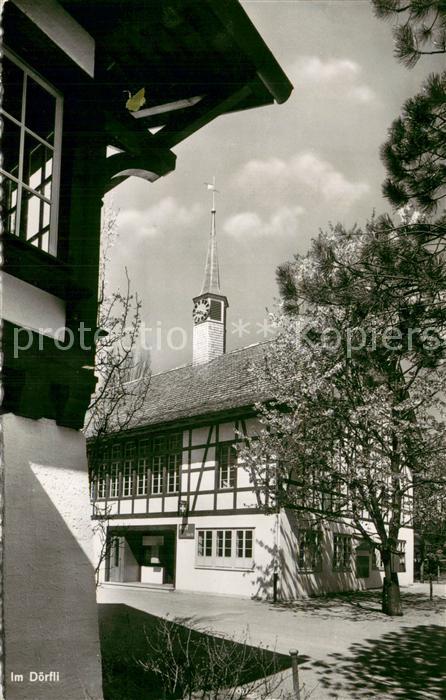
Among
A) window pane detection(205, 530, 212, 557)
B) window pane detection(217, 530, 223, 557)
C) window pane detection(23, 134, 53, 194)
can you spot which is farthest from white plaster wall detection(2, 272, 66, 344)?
window pane detection(205, 530, 212, 557)

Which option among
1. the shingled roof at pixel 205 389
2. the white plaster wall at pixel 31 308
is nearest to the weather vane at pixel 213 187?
the white plaster wall at pixel 31 308

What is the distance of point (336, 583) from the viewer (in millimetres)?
21656

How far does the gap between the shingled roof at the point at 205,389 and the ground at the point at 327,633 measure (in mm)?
5535

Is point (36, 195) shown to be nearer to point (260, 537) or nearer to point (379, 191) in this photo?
point (379, 191)

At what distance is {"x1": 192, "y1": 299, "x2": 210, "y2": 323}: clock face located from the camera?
25602 millimetres

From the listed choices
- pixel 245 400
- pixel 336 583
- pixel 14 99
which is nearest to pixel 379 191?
pixel 14 99

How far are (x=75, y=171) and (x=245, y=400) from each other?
15.2 m

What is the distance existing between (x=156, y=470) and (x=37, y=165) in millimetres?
19307

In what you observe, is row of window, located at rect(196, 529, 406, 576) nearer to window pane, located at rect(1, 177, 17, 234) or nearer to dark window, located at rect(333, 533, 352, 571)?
dark window, located at rect(333, 533, 352, 571)

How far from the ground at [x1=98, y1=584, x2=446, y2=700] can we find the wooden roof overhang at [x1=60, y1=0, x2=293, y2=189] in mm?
5080

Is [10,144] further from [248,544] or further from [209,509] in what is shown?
[209,509]

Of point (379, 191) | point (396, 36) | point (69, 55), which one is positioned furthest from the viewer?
point (379, 191)

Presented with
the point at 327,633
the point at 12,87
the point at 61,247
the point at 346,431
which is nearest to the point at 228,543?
the point at 346,431

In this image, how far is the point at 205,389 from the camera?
23.3 m
